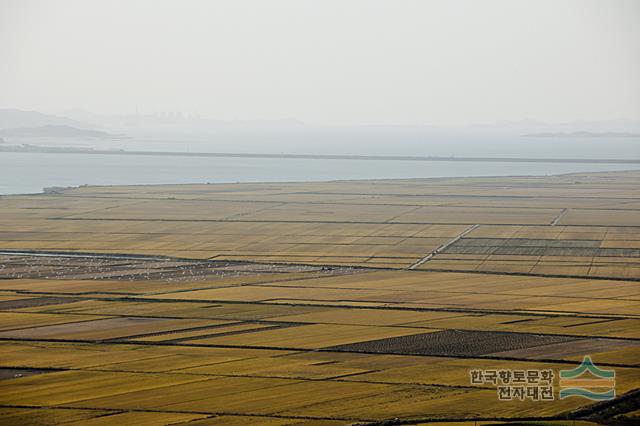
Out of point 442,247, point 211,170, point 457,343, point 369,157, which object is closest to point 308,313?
point 457,343

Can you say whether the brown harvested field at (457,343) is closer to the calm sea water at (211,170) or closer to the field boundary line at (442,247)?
the field boundary line at (442,247)

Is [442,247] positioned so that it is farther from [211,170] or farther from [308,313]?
[211,170]

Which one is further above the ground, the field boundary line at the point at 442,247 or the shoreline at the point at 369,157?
the shoreline at the point at 369,157

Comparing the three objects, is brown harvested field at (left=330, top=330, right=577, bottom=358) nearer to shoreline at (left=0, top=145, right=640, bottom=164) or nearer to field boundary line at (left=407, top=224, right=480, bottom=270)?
field boundary line at (left=407, top=224, right=480, bottom=270)

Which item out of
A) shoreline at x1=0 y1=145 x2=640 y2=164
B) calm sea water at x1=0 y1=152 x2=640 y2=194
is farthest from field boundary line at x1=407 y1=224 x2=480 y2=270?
shoreline at x1=0 y1=145 x2=640 y2=164

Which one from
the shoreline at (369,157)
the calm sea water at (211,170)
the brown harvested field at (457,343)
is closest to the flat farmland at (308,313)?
A: the brown harvested field at (457,343)
